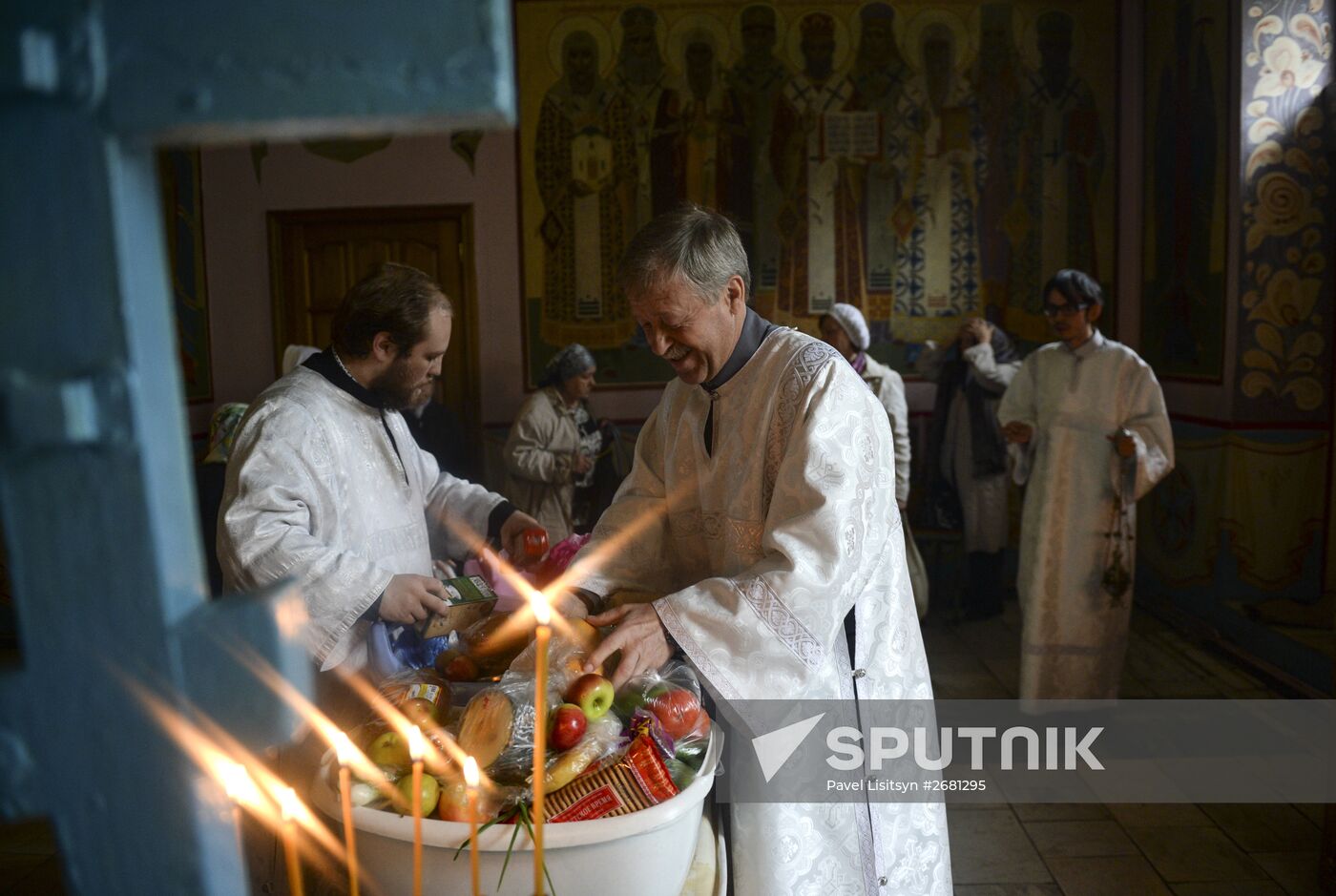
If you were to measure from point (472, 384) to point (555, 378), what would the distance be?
1.78m

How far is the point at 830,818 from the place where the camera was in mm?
1994

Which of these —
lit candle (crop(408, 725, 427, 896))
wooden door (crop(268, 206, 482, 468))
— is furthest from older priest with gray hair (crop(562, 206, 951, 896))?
wooden door (crop(268, 206, 482, 468))

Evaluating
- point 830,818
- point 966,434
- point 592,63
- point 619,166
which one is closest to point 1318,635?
point 966,434

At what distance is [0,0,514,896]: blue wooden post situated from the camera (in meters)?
0.54

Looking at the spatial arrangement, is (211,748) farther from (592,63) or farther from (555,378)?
(592,63)

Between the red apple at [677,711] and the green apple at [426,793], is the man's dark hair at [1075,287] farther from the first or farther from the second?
the green apple at [426,793]

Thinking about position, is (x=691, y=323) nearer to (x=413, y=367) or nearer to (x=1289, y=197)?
(x=413, y=367)

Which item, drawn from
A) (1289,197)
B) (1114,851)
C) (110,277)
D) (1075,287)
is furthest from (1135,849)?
(110,277)

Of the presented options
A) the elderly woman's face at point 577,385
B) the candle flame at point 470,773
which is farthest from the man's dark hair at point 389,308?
the elderly woman's face at point 577,385

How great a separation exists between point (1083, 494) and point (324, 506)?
349 cm

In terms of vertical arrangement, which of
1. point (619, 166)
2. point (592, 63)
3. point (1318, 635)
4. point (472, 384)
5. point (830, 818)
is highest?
point (592, 63)

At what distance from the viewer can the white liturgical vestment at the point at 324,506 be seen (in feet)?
7.02

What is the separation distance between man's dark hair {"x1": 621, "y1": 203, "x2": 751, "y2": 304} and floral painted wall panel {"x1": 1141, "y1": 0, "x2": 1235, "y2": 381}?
193 inches

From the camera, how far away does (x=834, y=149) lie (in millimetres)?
7453
